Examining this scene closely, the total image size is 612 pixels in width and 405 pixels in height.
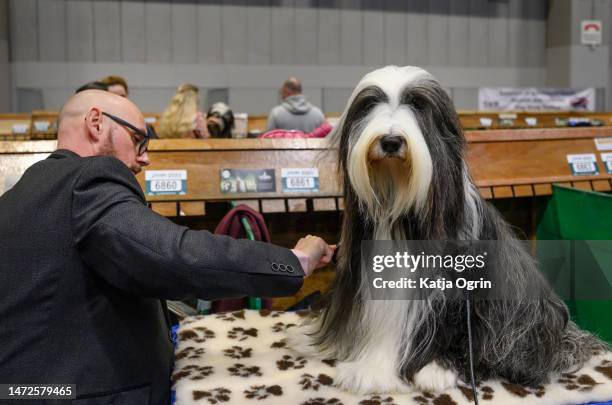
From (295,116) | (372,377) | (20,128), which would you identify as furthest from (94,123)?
(20,128)

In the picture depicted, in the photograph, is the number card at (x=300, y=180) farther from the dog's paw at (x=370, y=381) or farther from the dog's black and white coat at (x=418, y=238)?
the dog's paw at (x=370, y=381)

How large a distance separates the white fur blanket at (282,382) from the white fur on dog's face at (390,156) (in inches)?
19.3

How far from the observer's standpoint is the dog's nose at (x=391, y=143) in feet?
4.69

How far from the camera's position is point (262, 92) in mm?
12555

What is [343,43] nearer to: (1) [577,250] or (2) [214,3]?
(2) [214,3]

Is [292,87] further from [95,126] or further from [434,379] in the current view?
[434,379]

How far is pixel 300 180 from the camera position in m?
2.65

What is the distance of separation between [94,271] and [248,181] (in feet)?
4.21

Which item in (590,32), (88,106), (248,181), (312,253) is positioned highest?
(590,32)

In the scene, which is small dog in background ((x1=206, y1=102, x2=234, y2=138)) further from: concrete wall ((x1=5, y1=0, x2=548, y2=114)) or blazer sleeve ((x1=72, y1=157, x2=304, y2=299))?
concrete wall ((x1=5, y1=0, x2=548, y2=114))

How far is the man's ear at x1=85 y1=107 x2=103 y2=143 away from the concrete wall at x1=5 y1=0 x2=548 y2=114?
10965mm

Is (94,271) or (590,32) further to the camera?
(590,32)

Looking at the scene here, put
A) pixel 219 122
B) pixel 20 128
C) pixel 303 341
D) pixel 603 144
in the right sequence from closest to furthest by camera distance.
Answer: pixel 303 341
pixel 603 144
pixel 219 122
pixel 20 128

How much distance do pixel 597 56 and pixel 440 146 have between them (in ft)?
47.3
